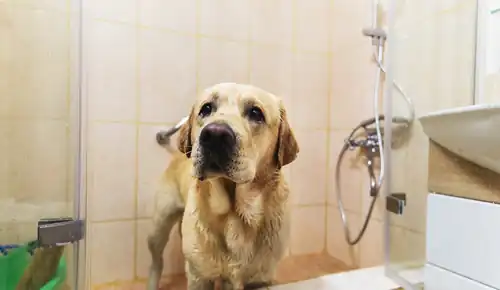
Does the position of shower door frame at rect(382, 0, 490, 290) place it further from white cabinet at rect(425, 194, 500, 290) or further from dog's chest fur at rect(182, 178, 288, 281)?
dog's chest fur at rect(182, 178, 288, 281)

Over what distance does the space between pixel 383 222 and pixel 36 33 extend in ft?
4.53

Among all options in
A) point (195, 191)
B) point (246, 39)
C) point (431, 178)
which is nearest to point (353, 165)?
point (431, 178)

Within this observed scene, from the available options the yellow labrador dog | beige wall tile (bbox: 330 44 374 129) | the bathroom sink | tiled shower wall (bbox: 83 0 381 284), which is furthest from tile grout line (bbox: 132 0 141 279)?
the bathroom sink

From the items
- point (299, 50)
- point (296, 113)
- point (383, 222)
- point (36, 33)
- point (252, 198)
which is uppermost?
point (299, 50)

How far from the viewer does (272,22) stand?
1.58m

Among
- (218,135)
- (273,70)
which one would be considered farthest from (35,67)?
(273,70)

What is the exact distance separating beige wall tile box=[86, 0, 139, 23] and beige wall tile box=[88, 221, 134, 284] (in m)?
0.80

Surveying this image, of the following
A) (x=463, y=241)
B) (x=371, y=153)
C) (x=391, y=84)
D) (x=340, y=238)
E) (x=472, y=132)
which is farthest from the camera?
(x=340, y=238)

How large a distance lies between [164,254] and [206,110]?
0.79 m

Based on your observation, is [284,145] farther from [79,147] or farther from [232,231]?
[79,147]

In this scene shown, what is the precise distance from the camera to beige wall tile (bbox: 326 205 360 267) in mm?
1534

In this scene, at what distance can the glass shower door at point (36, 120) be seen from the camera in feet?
3.19

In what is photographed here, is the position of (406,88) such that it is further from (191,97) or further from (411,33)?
(191,97)

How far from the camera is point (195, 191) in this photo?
95 cm
